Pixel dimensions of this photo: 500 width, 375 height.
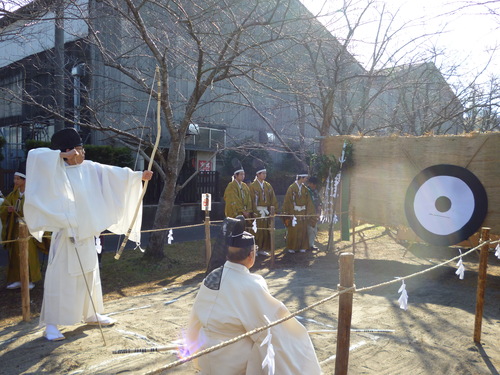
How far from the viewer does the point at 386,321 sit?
17.4 feet

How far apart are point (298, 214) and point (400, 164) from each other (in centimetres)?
307

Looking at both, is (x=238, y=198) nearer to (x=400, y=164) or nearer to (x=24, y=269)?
(x=400, y=164)

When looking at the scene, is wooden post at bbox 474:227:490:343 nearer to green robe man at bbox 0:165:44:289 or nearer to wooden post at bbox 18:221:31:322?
wooden post at bbox 18:221:31:322

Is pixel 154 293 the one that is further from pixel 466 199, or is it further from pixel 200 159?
pixel 200 159

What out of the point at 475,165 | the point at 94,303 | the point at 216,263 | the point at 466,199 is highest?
the point at 475,165

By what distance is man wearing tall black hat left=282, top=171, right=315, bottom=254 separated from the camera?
10.5 meters

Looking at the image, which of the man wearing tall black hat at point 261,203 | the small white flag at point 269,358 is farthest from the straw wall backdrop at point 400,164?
the small white flag at point 269,358

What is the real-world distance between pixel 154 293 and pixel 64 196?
2765 mm

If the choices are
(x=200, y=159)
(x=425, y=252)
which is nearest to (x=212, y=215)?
(x=200, y=159)

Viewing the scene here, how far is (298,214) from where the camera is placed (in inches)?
420

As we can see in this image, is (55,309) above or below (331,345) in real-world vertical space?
above

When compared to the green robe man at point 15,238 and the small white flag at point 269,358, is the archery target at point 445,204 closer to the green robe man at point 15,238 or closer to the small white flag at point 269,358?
the small white flag at point 269,358

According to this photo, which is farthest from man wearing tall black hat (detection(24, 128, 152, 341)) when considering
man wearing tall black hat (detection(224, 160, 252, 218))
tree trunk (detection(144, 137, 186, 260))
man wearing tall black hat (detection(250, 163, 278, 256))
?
man wearing tall black hat (detection(250, 163, 278, 256))

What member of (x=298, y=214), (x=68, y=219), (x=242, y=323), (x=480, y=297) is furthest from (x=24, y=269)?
(x=298, y=214)
